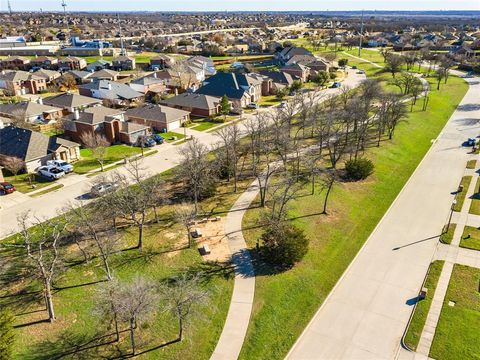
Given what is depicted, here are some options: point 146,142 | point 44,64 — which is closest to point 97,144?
point 146,142

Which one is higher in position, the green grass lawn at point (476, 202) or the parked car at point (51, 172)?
the parked car at point (51, 172)

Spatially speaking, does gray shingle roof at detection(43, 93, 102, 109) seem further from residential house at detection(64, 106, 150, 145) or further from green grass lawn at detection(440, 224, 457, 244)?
green grass lawn at detection(440, 224, 457, 244)

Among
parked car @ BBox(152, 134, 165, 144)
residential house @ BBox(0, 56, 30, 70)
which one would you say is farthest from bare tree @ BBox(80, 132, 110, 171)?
residential house @ BBox(0, 56, 30, 70)

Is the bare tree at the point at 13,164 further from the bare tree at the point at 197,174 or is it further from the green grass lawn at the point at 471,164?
the green grass lawn at the point at 471,164

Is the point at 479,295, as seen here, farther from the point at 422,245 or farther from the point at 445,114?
the point at 445,114

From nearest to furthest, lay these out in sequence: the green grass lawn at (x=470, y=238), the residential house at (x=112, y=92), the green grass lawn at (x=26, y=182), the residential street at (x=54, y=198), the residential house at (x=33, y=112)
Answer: the green grass lawn at (x=470, y=238) → the residential street at (x=54, y=198) → the green grass lawn at (x=26, y=182) → the residential house at (x=33, y=112) → the residential house at (x=112, y=92)

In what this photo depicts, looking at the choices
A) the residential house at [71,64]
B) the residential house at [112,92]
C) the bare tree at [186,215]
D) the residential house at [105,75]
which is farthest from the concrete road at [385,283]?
the residential house at [71,64]
